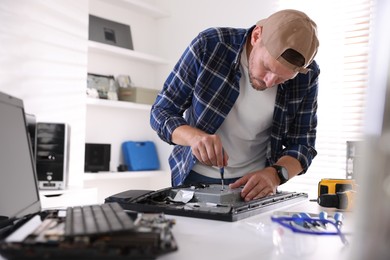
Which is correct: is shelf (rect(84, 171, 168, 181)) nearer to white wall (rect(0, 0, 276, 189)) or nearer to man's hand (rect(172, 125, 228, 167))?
white wall (rect(0, 0, 276, 189))

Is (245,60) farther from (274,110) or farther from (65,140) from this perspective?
(65,140)

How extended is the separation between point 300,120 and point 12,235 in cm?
111

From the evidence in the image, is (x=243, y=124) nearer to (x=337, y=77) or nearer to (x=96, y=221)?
(x=96, y=221)

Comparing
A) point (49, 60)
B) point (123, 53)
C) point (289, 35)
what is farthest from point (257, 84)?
point (123, 53)

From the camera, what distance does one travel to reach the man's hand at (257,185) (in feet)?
3.47

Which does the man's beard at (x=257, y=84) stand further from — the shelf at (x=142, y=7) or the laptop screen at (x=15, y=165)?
the shelf at (x=142, y=7)

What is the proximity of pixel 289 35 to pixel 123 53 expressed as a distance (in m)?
2.42

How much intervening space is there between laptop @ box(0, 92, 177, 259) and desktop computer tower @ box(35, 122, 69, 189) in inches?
75.3

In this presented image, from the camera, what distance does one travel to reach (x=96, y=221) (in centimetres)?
55

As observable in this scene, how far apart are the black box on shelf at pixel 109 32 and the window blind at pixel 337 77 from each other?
59.3 inches

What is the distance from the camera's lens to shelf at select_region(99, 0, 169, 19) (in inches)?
137

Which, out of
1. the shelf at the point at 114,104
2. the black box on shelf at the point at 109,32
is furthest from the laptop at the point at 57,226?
the black box on shelf at the point at 109,32

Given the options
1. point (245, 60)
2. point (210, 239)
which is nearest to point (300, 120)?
point (245, 60)

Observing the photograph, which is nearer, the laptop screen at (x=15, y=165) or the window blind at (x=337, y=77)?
the laptop screen at (x=15, y=165)
